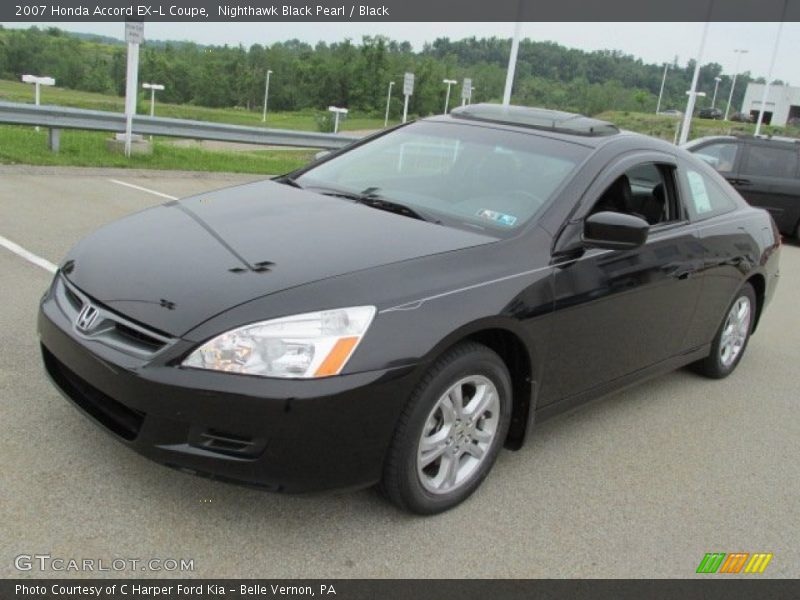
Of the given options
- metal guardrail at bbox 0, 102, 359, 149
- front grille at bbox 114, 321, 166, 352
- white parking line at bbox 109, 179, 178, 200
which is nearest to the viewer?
front grille at bbox 114, 321, 166, 352

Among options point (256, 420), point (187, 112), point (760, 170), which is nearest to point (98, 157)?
point (256, 420)

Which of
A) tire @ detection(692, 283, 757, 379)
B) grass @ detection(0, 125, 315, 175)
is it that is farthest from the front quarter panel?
grass @ detection(0, 125, 315, 175)

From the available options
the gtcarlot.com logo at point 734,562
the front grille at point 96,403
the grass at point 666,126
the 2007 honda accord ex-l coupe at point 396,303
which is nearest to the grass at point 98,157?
the 2007 honda accord ex-l coupe at point 396,303

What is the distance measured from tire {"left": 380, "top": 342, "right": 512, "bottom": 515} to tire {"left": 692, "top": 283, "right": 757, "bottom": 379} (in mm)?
2414

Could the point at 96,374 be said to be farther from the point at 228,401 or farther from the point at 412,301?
the point at 412,301

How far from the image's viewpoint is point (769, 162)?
12648mm

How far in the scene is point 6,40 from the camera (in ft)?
259

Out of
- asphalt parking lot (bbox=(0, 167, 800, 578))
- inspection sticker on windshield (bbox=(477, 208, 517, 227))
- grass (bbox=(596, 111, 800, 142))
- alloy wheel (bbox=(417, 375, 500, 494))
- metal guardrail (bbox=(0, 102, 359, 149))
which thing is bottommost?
asphalt parking lot (bbox=(0, 167, 800, 578))

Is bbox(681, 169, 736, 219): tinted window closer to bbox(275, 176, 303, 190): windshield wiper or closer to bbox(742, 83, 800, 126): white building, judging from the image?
bbox(275, 176, 303, 190): windshield wiper

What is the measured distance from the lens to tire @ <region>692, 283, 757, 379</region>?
5129 millimetres
